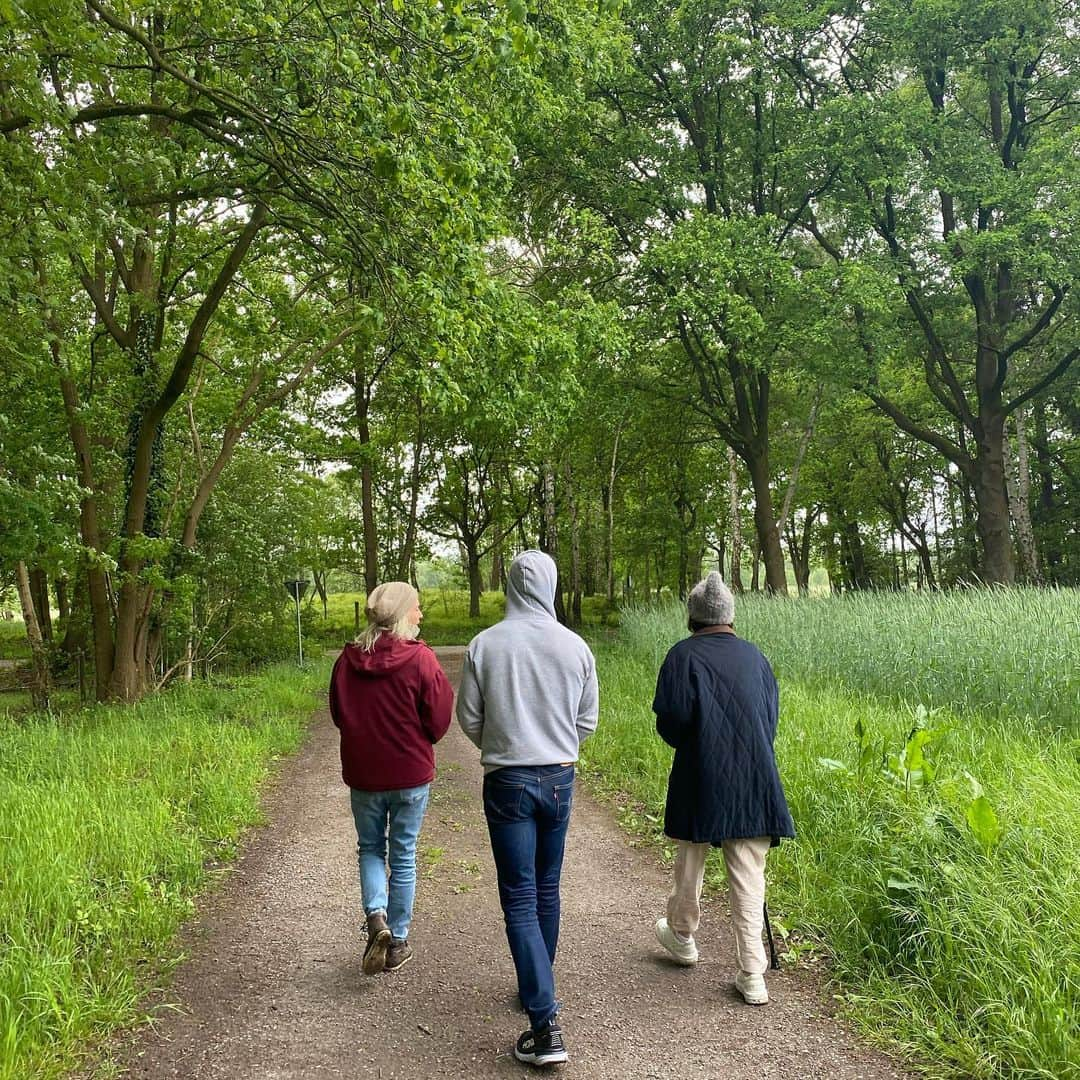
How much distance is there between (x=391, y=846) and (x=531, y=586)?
5.18 feet

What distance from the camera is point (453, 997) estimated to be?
3.54 m

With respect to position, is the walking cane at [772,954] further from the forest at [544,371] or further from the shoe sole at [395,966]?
the shoe sole at [395,966]

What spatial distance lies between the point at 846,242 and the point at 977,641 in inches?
576

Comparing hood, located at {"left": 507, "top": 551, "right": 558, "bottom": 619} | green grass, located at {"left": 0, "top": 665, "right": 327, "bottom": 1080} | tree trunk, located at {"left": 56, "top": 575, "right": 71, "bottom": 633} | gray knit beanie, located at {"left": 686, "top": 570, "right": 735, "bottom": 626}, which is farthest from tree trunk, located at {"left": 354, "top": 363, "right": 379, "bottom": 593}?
hood, located at {"left": 507, "top": 551, "right": 558, "bottom": 619}

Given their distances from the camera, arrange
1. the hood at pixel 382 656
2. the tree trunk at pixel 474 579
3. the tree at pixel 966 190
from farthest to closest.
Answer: the tree trunk at pixel 474 579 < the tree at pixel 966 190 < the hood at pixel 382 656

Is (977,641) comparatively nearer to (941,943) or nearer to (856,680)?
(856,680)

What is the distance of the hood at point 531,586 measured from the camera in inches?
130

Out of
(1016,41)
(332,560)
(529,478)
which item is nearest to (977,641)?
(1016,41)

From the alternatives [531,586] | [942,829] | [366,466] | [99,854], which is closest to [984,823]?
[942,829]

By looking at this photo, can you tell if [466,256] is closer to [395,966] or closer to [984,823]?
[395,966]

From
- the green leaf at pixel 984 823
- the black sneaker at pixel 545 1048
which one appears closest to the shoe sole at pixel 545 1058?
the black sneaker at pixel 545 1048

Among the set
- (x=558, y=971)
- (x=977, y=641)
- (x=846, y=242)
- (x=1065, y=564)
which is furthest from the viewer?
(x=1065, y=564)

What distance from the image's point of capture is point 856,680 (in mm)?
8461

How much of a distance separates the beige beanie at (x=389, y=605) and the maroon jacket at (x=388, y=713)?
0.08 meters
